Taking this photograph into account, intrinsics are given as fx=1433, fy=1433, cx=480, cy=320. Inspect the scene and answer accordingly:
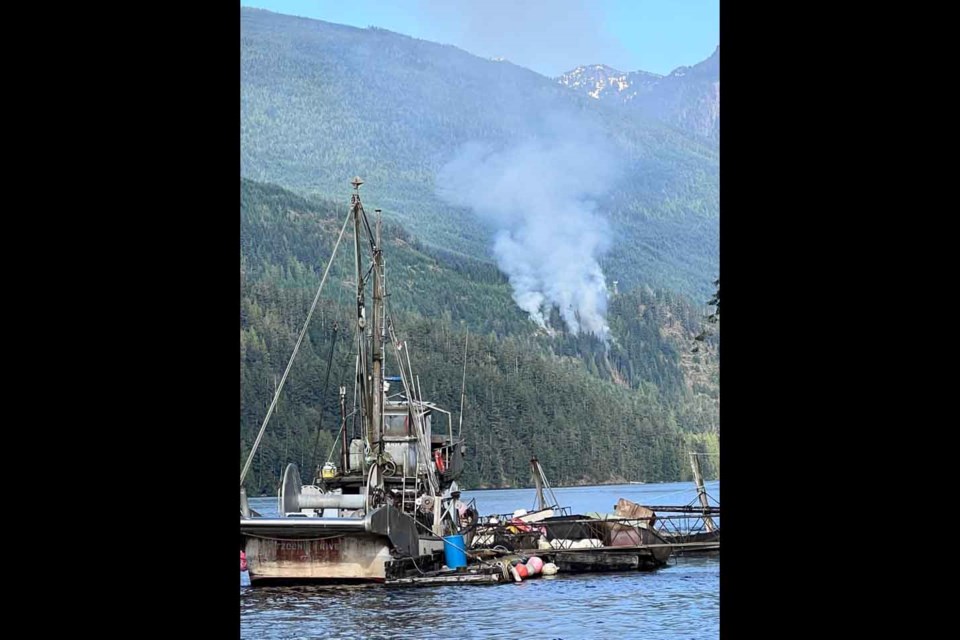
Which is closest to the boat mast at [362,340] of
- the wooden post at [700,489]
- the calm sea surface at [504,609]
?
the calm sea surface at [504,609]

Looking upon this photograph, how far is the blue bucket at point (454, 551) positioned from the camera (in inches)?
1834

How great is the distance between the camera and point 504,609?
40375mm

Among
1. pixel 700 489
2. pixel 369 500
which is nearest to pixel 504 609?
pixel 369 500

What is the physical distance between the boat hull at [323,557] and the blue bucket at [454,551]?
4204 millimetres

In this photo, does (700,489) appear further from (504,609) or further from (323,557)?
(323,557)

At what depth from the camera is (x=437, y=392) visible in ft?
593

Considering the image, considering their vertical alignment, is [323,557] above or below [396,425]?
below

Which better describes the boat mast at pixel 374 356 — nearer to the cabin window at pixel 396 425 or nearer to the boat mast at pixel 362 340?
the boat mast at pixel 362 340

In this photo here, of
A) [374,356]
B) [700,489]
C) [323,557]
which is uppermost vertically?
[374,356]

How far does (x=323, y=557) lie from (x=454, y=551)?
5626mm
